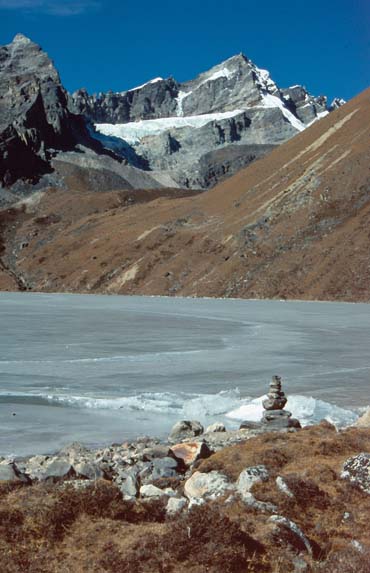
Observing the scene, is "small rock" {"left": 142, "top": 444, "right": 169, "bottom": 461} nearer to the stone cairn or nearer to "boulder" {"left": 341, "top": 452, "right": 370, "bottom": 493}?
"boulder" {"left": 341, "top": 452, "right": 370, "bottom": 493}

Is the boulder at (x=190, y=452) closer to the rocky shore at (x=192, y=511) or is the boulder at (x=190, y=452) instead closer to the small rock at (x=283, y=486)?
the rocky shore at (x=192, y=511)

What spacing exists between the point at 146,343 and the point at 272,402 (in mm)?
18927

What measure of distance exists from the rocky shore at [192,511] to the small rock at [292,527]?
1 centimetres

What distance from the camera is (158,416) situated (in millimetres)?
17234

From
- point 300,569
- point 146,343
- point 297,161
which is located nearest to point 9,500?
point 300,569

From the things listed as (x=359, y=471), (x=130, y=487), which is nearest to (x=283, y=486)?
(x=359, y=471)

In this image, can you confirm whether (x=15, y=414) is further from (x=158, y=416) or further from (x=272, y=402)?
(x=272, y=402)

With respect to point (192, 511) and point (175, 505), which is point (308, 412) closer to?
point (175, 505)

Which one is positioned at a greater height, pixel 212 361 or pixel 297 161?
pixel 297 161

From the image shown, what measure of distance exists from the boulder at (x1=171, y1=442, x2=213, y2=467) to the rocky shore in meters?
0.02

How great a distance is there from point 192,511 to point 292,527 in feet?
4.05

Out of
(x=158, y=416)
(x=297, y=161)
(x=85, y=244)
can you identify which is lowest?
(x=158, y=416)

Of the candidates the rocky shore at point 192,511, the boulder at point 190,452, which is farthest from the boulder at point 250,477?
the boulder at point 190,452

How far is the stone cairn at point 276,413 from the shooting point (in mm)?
15133
